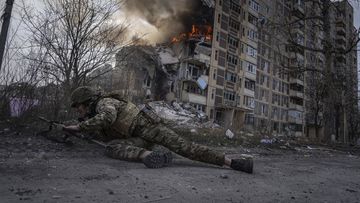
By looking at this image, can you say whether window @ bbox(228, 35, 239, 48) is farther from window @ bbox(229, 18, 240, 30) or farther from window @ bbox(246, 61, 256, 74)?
window @ bbox(246, 61, 256, 74)

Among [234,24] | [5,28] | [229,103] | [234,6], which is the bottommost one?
[5,28]

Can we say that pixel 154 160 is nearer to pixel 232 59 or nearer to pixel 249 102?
pixel 232 59

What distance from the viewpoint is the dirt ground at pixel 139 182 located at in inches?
109

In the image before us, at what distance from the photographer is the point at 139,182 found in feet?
10.8

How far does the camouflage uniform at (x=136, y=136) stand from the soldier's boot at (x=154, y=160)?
12.1 inches

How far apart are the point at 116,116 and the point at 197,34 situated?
34168 millimetres

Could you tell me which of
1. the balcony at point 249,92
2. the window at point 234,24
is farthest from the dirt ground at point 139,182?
the balcony at point 249,92

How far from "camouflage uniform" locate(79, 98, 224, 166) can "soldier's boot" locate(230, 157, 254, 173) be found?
16cm

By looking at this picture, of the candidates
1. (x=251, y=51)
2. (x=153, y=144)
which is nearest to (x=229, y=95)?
(x=251, y=51)

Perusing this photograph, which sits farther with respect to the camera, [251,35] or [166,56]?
[251,35]

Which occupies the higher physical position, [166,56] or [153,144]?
[166,56]

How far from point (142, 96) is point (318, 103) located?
29.9 metres

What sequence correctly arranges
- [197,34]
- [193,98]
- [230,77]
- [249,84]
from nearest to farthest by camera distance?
[193,98] → [197,34] → [230,77] → [249,84]

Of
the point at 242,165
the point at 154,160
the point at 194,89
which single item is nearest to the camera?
the point at 154,160
